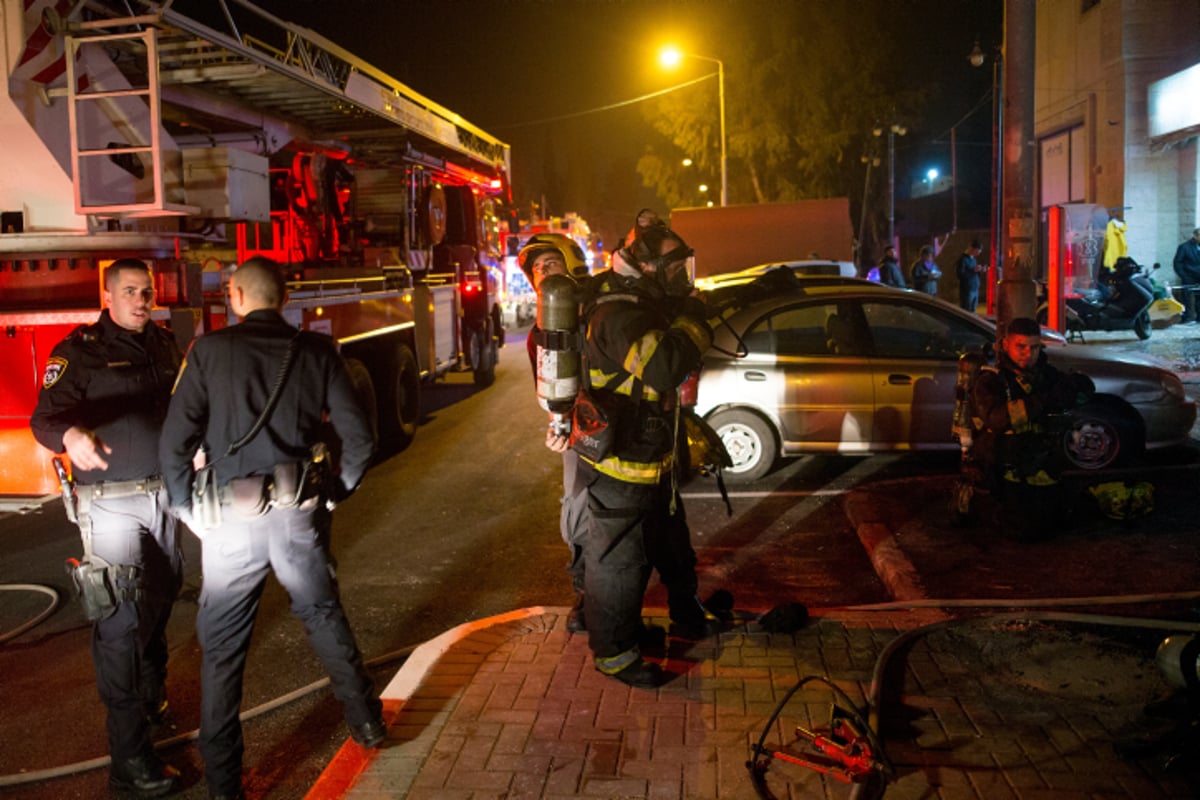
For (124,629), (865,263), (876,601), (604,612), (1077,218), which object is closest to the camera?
(124,629)

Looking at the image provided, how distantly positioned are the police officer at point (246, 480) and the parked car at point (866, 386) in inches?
180

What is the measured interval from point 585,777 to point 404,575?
295 centimetres

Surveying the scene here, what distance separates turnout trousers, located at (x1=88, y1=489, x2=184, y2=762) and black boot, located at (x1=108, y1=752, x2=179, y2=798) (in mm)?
28

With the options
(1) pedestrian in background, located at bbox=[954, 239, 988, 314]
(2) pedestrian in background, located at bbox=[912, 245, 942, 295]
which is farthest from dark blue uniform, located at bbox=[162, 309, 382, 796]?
(1) pedestrian in background, located at bbox=[954, 239, 988, 314]

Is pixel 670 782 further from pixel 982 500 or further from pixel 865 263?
pixel 865 263

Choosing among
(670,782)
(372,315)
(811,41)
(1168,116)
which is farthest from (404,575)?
(811,41)

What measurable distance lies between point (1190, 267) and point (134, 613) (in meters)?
18.5

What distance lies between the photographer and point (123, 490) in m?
3.67

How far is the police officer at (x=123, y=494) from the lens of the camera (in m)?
3.52

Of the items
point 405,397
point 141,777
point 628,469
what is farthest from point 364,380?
point 141,777

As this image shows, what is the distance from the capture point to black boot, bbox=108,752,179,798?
3496 millimetres

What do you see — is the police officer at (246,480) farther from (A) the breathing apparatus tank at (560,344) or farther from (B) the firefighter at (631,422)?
(B) the firefighter at (631,422)

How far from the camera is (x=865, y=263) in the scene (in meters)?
37.6

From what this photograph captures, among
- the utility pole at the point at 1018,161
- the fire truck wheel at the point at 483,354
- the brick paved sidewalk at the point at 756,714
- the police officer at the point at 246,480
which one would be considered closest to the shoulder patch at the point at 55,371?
the police officer at the point at 246,480
